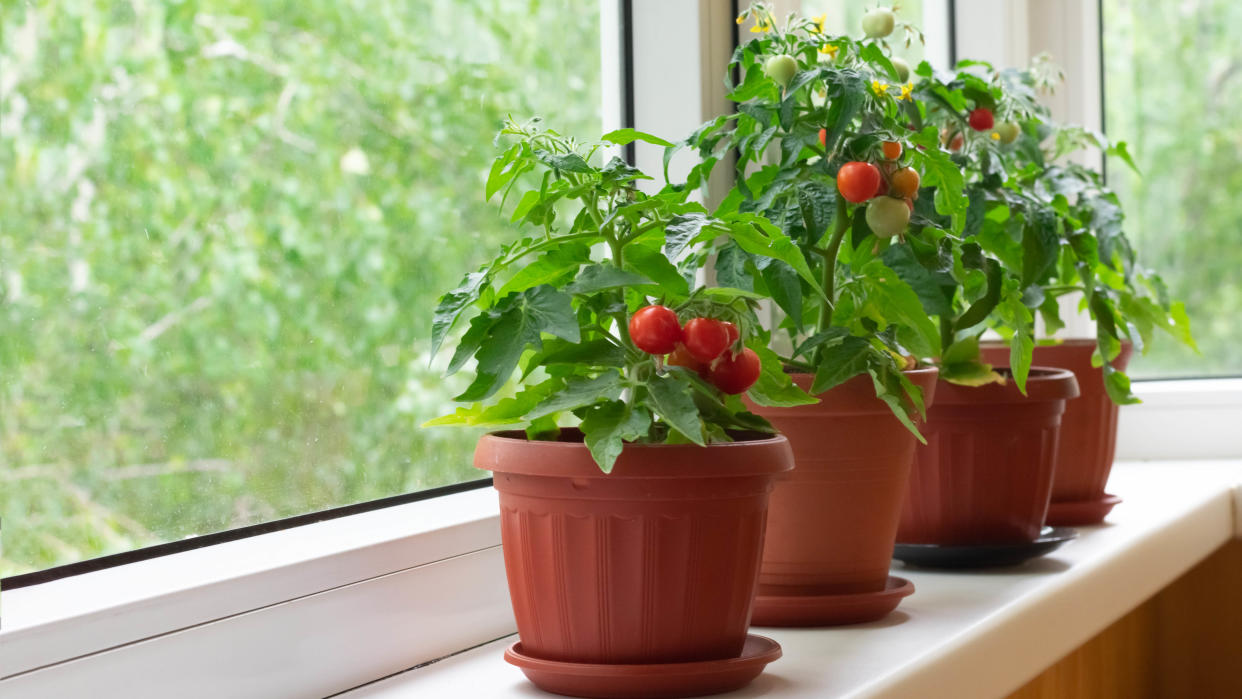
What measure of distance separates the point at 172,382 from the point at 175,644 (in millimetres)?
186

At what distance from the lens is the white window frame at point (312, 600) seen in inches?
26.5

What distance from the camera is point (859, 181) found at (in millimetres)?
920

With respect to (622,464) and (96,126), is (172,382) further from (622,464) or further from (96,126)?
(622,464)

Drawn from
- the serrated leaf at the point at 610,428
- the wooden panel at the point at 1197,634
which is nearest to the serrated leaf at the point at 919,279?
the serrated leaf at the point at 610,428

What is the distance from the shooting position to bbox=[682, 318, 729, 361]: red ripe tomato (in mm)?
724

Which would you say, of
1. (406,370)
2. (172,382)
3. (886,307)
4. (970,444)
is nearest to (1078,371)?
(970,444)

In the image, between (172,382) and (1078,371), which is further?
(1078,371)

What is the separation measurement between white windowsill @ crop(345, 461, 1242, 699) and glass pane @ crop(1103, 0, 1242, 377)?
0.82 meters

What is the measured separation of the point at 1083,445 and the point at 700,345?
839mm

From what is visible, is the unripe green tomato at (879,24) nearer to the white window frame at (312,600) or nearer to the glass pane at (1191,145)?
the white window frame at (312,600)

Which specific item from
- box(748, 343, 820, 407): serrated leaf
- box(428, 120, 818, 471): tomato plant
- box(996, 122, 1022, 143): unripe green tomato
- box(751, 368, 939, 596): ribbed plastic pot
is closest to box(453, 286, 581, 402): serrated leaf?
box(428, 120, 818, 471): tomato plant

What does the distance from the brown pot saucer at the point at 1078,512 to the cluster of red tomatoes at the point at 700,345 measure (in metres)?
0.73

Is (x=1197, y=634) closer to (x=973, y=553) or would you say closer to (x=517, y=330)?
(x=973, y=553)

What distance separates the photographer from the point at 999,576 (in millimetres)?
1117
